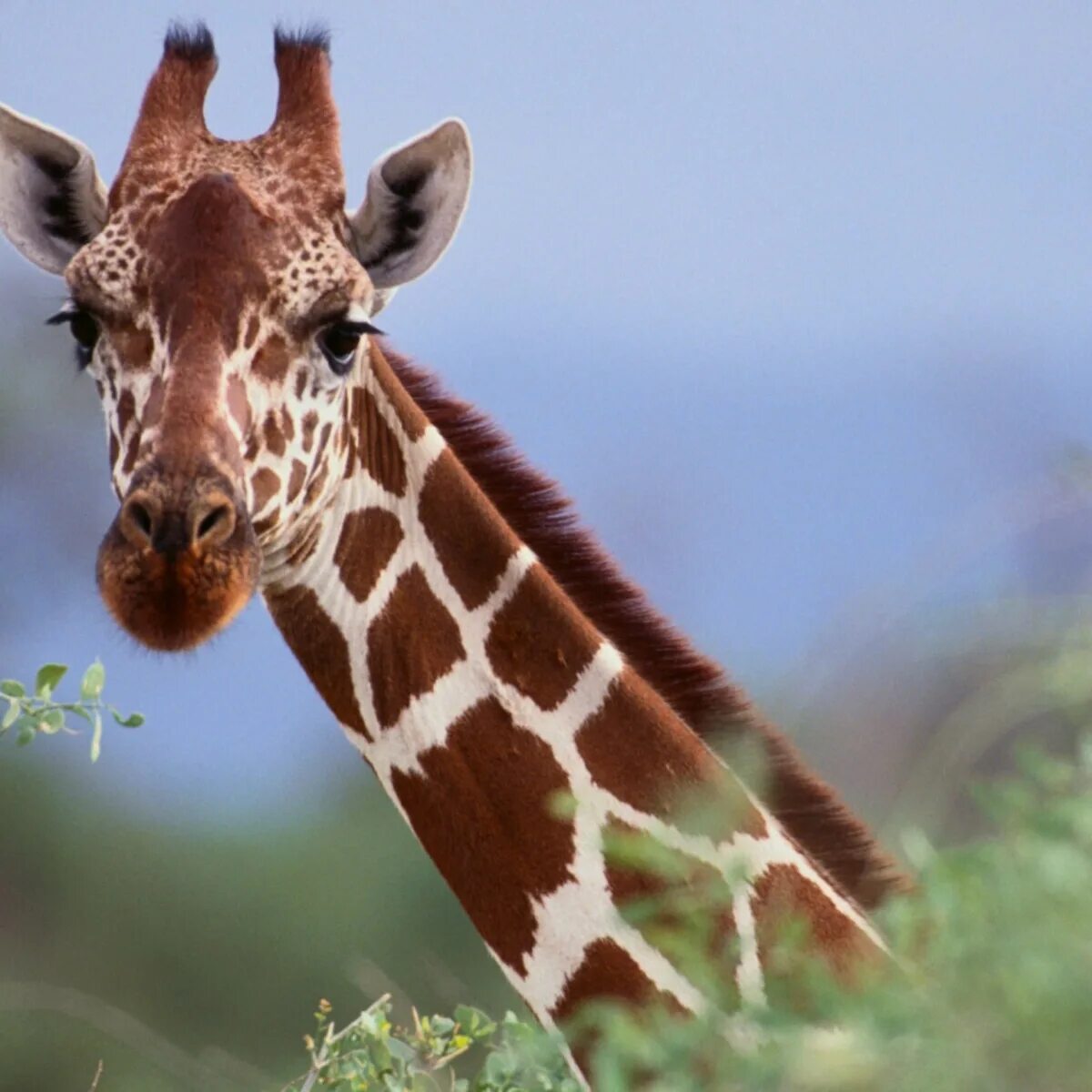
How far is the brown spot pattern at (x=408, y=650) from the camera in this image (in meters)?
3.29

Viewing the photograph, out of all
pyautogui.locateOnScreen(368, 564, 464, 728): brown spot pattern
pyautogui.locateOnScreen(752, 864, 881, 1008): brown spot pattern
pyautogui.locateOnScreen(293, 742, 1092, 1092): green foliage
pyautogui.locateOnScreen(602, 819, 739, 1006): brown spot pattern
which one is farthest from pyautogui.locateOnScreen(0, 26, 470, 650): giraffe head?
pyautogui.locateOnScreen(293, 742, 1092, 1092): green foliage

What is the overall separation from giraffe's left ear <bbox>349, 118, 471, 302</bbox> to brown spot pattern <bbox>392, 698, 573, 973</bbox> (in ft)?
2.86

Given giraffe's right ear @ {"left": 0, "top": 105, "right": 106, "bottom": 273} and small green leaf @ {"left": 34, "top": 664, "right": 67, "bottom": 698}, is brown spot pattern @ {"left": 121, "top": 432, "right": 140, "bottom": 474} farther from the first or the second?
giraffe's right ear @ {"left": 0, "top": 105, "right": 106, "bottom": 273}

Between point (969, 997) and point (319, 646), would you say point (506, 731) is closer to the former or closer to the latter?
point (319, 646)

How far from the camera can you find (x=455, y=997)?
3627 millimetres

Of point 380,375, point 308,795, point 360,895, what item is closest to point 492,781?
point 380,375

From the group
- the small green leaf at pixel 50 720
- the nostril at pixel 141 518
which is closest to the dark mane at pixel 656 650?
the nostril at pixel 141 518

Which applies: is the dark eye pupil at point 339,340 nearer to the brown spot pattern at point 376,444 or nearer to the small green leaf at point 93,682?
the brown spot pattern at point 376,444

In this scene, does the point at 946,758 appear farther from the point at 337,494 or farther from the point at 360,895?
the point at 360,895

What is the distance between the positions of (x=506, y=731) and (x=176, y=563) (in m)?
0.63

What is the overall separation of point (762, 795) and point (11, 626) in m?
14.2

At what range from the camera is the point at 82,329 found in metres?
3.40

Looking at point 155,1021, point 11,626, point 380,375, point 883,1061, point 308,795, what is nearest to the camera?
point 883,1061

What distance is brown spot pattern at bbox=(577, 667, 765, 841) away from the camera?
3205 mm
